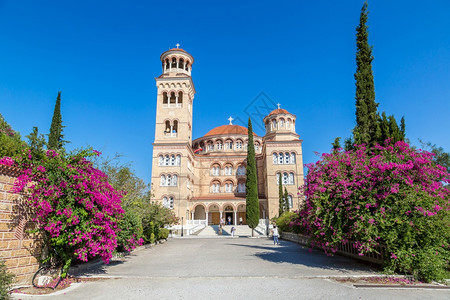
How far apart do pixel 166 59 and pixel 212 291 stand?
32.7 metres

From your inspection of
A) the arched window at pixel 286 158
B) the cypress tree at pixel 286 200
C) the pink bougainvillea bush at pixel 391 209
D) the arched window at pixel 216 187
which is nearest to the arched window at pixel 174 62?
the arched window at pixel 216 187

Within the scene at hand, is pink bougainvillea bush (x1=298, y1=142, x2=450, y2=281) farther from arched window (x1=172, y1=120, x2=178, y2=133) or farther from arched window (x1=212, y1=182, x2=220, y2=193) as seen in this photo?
arched window (x1=212, y1=182, x2=220, y2=193)

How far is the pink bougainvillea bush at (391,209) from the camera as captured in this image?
7.50 metres

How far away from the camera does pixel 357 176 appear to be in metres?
8.34

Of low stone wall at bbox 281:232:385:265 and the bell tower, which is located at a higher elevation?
the bell tower

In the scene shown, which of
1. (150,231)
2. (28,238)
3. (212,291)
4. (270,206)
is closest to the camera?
(212,291)

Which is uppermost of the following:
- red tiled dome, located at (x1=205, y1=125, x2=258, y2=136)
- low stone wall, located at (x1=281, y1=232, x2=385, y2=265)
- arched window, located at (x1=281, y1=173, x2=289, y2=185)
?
red tiled dome, located at (x1=205, y1=125, x2=258, y2=136)

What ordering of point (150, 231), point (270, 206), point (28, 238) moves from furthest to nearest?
1. point (270, 206)
2. point (150, 231)
3. point (28, 238)

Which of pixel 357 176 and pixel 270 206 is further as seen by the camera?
pixel 270 206

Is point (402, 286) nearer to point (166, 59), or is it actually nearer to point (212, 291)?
point (212, 291)

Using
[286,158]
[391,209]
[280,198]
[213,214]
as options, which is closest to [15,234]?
[391,209]

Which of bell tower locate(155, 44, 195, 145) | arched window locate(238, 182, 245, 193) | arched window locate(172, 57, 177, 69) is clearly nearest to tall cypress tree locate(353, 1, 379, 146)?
bell tower locate(155, 44, 195, 145)

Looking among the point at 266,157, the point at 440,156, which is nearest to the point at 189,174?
the point at 266,157

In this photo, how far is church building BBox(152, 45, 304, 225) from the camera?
32.8 m
